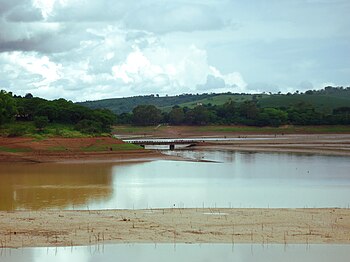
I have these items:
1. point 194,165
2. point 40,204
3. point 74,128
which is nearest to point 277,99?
point 74,128

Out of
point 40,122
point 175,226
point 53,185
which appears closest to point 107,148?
point 40,122

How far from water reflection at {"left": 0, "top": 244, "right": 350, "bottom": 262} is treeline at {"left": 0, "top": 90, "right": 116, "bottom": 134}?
146ft

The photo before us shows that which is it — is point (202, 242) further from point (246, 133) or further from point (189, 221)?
point (246, 133)

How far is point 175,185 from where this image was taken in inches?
1246

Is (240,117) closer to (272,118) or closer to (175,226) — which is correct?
(272,118)

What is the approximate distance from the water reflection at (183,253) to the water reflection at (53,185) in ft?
27.1

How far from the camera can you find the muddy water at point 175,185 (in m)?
24.6

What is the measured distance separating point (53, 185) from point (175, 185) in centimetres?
673

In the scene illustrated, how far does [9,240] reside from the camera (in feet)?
53.5

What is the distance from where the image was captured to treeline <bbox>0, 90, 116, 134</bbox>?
2315 inches

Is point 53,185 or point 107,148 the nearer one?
point 53,185

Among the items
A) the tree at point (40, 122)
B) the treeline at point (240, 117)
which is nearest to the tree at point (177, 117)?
the treeline at point (240, 117)

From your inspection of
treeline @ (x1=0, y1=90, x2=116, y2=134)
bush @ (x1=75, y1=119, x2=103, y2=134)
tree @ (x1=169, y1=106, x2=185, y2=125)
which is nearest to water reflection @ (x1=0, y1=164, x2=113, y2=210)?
treeline @ (x1=0, y1=90, x2=116, y2=134)

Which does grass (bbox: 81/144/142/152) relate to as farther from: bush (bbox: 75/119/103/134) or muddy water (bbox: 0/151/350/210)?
muddy water (bbox: 0/151/350/210)
